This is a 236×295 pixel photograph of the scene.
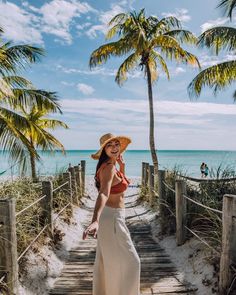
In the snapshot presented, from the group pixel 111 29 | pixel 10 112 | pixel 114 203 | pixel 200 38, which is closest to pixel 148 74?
pixel 111 29

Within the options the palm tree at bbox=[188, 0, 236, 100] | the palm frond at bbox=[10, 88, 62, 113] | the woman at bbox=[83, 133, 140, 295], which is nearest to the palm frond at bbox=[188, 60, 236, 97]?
the palm tree at bbox=[188, 0, 236, 100]

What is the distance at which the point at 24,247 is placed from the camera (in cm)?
447

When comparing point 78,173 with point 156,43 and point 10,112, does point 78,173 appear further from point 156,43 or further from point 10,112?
point 156,43

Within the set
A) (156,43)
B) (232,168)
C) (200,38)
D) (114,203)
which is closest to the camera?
(114,203)

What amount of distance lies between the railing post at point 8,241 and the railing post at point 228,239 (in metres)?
2.20

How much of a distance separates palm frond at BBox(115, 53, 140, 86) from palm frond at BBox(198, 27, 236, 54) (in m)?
3.76

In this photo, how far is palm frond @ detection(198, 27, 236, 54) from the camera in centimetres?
1102

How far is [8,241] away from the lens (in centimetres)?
355

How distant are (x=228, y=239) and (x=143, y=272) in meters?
1.68

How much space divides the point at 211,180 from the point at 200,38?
21.5ft

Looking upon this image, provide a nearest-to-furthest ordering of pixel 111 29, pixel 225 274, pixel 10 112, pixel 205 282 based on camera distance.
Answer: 1. pixel 225 274
2. pixel 205 282
3. pixel 10 112
4. pixel 111 29

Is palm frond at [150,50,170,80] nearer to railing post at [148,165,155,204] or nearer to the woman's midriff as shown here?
railing post at [148,165,155,204]

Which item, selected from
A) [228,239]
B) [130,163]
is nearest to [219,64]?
[228,239]

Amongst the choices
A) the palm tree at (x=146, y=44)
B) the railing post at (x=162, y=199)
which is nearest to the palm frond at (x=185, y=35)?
the palm tree at (x=146, y=44)
